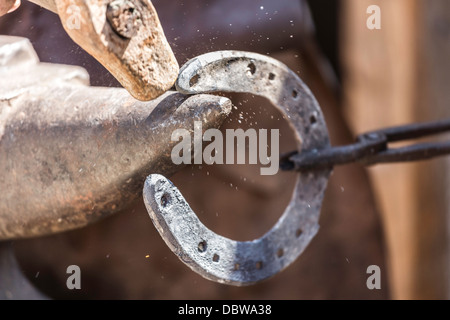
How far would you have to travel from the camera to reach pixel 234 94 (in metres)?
0.65

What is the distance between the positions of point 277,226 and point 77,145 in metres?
0.25

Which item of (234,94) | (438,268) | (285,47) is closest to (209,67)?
(234,94)

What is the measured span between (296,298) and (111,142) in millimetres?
573

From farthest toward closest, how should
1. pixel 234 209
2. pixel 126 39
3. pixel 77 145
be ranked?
pixel 234 209
pixel 77 145
pixel 126 39

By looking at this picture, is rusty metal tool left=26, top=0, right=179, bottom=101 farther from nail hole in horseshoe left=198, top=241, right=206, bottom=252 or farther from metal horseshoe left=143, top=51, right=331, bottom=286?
nail hole in horseshoe left=198, top=241, right=206, bottom=252

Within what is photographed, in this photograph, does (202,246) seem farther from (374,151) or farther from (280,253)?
(374,151)

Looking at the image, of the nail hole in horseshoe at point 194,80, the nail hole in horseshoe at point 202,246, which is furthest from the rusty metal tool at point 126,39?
the nail hole in horseshoe at point 202,246

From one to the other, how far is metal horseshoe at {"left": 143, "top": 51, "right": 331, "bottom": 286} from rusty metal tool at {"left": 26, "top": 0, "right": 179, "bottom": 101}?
0.09 feet

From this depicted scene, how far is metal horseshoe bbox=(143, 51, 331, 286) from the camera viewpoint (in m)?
0.54

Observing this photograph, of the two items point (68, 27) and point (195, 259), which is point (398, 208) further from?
point (68, 27)

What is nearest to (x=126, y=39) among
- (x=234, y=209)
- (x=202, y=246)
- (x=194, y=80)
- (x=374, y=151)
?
(x=194, y=80)

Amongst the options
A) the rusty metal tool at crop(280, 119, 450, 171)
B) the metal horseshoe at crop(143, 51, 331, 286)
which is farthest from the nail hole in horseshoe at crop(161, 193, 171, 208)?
the rusty metal tool at crop(280, 119, 450, 171)

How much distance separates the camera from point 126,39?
0.50 m

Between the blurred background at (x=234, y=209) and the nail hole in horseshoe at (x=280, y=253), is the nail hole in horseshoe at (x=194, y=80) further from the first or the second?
the nail hole in horseshoe at (x=280, y=253)
